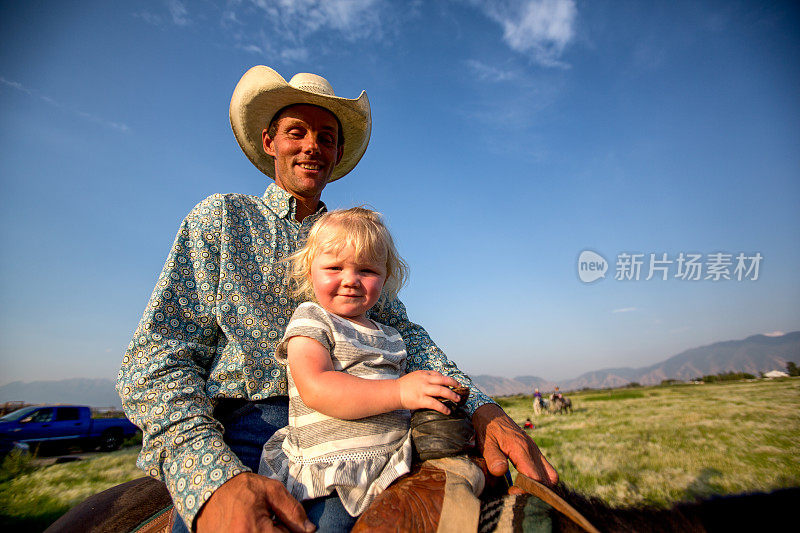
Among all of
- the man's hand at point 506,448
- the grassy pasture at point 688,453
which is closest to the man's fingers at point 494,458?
the man's hand at point 506,448

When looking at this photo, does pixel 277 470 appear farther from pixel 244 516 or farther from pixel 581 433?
pixel 581 433

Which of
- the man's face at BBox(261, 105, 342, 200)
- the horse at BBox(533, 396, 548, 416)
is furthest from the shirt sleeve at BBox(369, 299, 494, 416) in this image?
the horse at BBox(533, 396, 548, 416)

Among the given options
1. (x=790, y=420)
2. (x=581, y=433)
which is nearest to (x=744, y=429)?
(x=790, y=420)

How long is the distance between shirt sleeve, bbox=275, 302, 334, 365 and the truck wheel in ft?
59.6

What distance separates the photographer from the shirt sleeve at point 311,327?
189 cm

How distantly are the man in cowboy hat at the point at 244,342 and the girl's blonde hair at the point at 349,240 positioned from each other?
1.35 ft

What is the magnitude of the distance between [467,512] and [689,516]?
1.00 metres

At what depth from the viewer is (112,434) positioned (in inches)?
631

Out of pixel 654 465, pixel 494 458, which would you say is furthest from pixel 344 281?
pixel 654 465

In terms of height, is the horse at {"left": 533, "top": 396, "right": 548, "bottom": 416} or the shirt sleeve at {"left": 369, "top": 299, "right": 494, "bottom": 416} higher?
the shirt sleeve at {"left": 369, "top": 299, "right": 494, "bottom": 416}

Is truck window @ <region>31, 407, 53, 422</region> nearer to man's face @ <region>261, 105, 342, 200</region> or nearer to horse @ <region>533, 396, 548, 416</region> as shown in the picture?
man's face @ <region>261, 105, 342, 200</region>

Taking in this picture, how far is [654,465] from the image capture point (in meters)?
6.03

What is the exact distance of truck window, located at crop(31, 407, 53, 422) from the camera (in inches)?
544

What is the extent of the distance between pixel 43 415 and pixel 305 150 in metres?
17.4
